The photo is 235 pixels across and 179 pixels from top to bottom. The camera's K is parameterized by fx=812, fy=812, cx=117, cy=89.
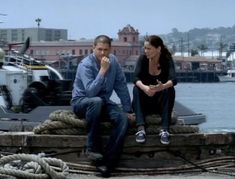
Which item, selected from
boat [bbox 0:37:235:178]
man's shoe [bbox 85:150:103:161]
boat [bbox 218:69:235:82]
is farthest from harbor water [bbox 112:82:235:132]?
man's shoe [bbox 85:150:103:161]

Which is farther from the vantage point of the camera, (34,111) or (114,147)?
(34,111)

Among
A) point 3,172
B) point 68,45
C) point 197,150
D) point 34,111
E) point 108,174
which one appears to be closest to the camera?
point 3,172

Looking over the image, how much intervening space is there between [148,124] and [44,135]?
116 centimetres

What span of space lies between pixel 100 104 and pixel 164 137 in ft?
2.62

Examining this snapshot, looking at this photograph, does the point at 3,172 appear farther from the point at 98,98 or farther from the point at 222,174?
the point at 222,174

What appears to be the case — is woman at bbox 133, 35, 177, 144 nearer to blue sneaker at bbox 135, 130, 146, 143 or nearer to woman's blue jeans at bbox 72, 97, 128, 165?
blue sneaker at bbox 135, 130, 146, 143

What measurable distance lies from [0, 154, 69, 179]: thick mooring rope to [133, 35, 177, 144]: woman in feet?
3.31

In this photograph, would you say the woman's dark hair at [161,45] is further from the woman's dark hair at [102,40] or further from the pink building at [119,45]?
the pink building at [119,45]

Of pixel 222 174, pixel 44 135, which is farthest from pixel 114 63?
pixel 222 174

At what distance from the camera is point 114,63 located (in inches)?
352

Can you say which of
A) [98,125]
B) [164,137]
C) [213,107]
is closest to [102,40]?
[98,125]

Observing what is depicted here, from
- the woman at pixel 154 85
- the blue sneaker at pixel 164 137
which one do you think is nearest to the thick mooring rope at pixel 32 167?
the woman at pixel 154 85

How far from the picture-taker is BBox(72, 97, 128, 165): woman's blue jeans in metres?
8.59

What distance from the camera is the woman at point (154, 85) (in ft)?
28.9
